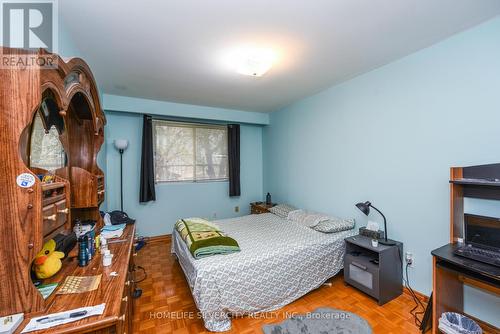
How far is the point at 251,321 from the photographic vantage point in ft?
6.32

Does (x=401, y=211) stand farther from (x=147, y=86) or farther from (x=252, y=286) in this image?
(x=147, y=86)

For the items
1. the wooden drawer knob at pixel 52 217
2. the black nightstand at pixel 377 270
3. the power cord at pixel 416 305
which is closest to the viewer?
the wooden drawer knob at pixel 52 217

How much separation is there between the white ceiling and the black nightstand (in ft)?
6.45

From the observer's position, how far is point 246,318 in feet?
6.44

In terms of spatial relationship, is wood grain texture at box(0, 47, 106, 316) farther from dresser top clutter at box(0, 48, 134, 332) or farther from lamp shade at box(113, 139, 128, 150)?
lamp shade at box(113, 139, 128, 150)

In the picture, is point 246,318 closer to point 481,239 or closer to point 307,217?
point 307,217

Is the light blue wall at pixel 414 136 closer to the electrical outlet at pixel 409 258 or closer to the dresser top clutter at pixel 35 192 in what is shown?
the electrical outlet at pixel 409 258

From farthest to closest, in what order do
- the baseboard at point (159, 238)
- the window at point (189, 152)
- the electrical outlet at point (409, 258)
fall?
the window at point (189, 152), the baseboard at point (159, 238), the electrical outlet at point (409, 258)

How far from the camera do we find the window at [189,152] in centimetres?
403

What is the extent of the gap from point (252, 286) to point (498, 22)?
9.45 ft

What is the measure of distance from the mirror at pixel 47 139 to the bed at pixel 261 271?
129 cm

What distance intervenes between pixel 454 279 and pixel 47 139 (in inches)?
125

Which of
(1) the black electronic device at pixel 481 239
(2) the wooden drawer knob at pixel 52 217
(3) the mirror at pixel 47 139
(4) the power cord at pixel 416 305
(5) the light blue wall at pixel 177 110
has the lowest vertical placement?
(4) the power cord at pixel 416 305

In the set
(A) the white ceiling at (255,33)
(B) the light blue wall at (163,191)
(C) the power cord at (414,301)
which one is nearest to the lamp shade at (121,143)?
(B) the light blue wall at (163,191)
